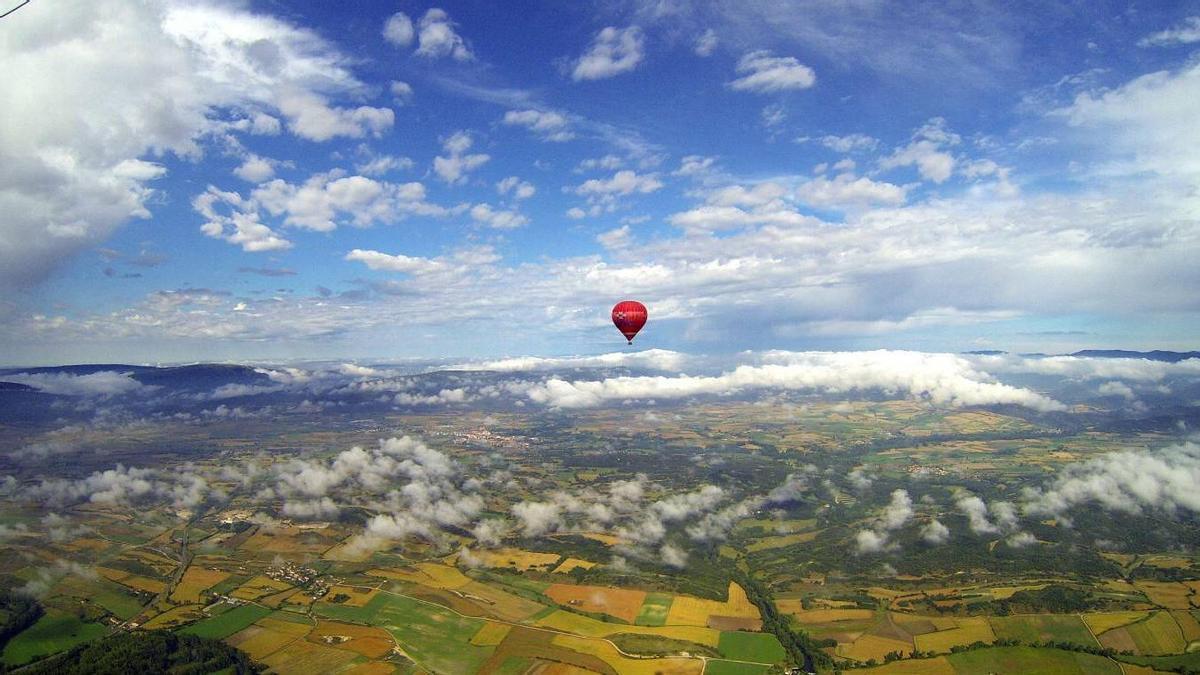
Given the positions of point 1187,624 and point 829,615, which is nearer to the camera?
point 1187,624

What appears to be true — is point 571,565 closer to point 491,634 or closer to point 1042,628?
point 491,634

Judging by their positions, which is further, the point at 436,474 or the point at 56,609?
the point at 436,474

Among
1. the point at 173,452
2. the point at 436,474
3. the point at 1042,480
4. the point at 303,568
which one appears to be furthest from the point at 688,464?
the point at 173,452

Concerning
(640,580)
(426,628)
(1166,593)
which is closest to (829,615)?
(640,580)

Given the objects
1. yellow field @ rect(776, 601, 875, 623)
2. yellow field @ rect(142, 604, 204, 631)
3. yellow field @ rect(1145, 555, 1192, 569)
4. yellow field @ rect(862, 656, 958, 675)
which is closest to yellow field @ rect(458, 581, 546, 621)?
yellow field @ rect(142, 604, 204, 631)

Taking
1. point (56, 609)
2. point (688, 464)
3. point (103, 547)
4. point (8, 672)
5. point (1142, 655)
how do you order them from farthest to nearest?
point (688, 464) < point (103, 547) < point (56, 609) < point (1142, 655) < point (8, 672)

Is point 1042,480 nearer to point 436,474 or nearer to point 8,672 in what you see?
point 436,474

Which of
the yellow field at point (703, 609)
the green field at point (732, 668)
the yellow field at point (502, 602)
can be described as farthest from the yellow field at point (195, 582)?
the green field at point (732, 668)
